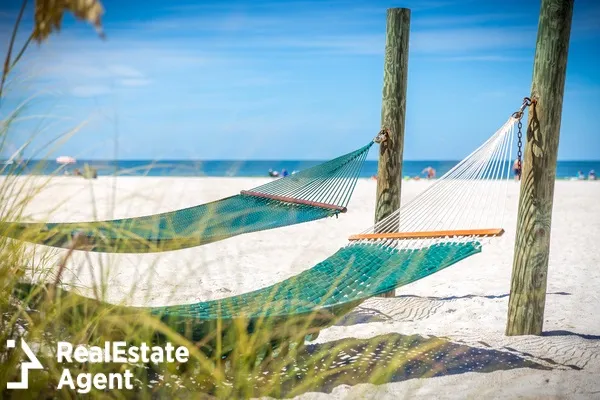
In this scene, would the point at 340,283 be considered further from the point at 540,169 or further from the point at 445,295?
the point at 445,295

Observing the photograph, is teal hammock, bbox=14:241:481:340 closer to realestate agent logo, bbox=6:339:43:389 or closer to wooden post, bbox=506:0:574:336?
realestate agent logo, bbox=6:339:43:389

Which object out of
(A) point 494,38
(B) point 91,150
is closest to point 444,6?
(A) point 494,38

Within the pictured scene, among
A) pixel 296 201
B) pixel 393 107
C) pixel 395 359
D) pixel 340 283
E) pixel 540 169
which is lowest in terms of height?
pixel 395 359

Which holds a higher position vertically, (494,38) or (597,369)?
(494,38)

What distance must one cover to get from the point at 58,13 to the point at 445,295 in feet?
9.06

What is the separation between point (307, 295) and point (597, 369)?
46.1 inches

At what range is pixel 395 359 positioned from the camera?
2053 mm

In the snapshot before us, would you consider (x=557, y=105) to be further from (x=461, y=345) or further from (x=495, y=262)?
(x=495, y=262)

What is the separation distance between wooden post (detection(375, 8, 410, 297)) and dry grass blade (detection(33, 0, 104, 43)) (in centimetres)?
215

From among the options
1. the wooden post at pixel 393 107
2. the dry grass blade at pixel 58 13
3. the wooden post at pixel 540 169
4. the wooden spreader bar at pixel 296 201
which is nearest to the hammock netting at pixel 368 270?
the wooden post at pixel 540 169

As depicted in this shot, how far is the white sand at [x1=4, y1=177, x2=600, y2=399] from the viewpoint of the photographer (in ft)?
6.51

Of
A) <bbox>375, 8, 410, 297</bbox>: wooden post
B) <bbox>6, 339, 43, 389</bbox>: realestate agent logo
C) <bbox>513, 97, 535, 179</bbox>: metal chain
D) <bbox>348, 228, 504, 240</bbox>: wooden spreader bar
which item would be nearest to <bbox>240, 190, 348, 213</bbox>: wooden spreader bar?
<bbox>375, 8, 410, 297</bbox>: wooden post

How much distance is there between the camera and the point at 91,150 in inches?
66.6

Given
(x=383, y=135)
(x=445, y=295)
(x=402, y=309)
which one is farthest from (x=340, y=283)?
(x=445, y=295)
